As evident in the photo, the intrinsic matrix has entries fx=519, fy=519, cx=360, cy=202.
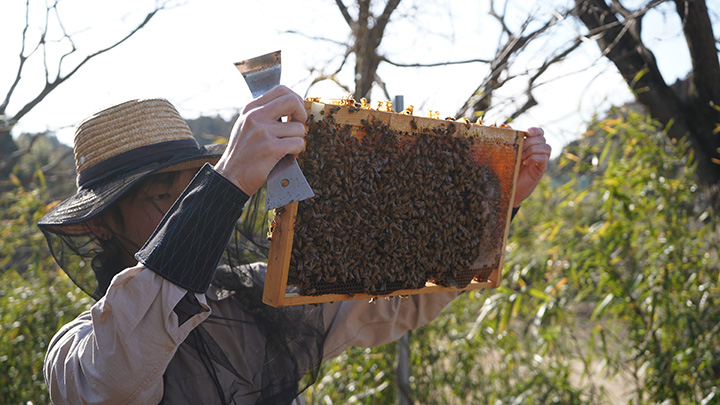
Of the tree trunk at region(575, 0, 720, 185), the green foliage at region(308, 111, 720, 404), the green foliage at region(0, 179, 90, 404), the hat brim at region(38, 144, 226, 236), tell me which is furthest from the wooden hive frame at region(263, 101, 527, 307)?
the green foliage at region(0, 179, 90, 404)

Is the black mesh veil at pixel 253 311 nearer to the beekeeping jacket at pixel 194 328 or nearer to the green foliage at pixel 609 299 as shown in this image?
the beekeeping jacket at pixel 194 328

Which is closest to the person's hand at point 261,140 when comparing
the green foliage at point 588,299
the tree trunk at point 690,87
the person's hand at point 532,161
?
the person's hand at point 532,161

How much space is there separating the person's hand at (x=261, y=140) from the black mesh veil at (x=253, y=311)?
1.78ft

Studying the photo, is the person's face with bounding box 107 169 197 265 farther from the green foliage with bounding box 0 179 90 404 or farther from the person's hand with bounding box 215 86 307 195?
the green foliage with bounding box 0 179 90 404

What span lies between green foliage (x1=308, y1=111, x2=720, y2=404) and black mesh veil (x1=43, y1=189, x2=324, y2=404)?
1.83 meters

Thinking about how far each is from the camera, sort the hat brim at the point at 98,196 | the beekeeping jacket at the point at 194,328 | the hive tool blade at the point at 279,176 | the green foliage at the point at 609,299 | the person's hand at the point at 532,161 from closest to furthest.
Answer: the beekeeping jacket at the point at 194,328 < the hive tool blade at the point at 279,176 < the hat brim at the point at 98,196 < the person's hand at the point at 532,161 < the green foliage at the point at 609,299

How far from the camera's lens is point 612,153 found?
11.8ft

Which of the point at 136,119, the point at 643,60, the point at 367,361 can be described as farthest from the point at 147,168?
the point at 643,60

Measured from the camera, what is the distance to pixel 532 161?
198 cm

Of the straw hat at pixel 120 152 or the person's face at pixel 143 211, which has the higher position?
the straw hat at pixel 120 152

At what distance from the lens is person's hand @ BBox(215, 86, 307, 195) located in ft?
4.12

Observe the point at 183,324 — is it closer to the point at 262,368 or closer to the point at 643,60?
the point at 262,368

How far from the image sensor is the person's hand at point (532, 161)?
1.98 m

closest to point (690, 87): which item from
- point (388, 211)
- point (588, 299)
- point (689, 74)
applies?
point (689, 74)
